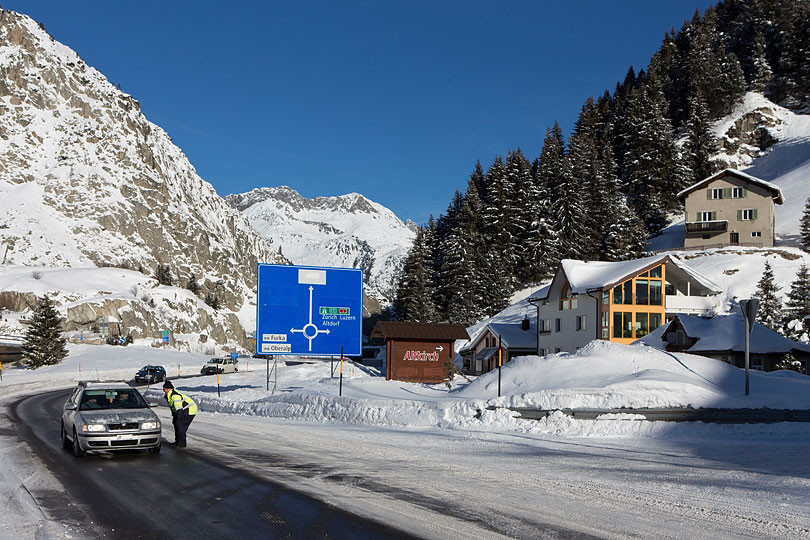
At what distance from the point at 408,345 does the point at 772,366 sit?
76.3ft

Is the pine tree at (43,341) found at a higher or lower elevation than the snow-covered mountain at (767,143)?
lower

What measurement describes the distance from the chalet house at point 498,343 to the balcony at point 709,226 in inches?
1182

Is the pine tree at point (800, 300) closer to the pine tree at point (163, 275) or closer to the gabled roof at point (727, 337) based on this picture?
the gabled roof at point (727, 337)

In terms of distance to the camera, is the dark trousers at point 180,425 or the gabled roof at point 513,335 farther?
the gabled roof at point 513,335

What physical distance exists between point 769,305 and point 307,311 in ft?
140

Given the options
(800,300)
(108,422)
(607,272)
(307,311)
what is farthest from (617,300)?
(108,422)

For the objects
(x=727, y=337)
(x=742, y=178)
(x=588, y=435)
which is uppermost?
(x=742, y=178)

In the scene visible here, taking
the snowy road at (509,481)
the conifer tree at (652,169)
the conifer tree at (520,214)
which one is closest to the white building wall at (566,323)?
the conifer tree at (520,214)

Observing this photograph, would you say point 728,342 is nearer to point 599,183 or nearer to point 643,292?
point 643,292

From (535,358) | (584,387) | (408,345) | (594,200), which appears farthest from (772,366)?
(594,200)

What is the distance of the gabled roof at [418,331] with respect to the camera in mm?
48812

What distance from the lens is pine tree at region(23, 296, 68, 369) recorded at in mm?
65188

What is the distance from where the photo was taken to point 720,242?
275 feet

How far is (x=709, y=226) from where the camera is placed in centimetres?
8344
